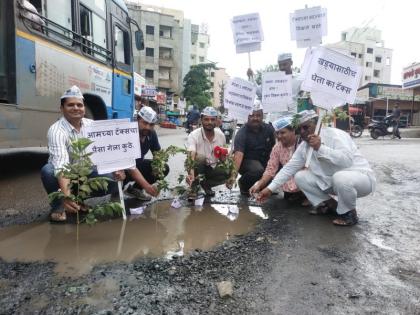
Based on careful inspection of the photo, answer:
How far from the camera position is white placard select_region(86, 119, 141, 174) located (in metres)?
3.26

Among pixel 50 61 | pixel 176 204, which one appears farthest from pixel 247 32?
pixel 176 204

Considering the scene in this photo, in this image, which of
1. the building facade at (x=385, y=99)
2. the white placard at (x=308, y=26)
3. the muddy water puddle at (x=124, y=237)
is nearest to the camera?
the muddy water puddle at (x=124, y=237)

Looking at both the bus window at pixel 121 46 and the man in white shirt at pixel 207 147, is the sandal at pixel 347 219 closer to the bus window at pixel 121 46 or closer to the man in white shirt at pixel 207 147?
the man in white shirt at pixel 207 147

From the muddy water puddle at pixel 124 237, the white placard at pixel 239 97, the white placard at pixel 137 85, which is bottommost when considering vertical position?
the muddy water puddle at pixel 124 237

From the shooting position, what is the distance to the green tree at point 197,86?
4381 cm

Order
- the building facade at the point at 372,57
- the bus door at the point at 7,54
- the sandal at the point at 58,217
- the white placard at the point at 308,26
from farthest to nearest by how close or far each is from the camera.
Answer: the building facade at the point at 372,57 → the white placard at the point at 308,26 → the bus door at the point at 7,54 → the sandal at the point at 58,217

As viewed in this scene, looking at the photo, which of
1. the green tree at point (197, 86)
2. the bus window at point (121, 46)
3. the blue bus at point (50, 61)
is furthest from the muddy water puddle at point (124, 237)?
the green tree at point (197, 86)

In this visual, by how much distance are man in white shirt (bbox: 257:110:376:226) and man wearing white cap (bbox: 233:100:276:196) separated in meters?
0.85

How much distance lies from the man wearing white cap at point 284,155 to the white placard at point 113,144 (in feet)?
4.83

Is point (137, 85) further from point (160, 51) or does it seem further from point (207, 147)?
point (207, 147)

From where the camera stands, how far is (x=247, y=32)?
618 centimetres

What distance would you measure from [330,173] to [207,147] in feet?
4.82

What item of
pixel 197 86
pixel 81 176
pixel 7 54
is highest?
pixel 197 86

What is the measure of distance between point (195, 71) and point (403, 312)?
43.2 m
